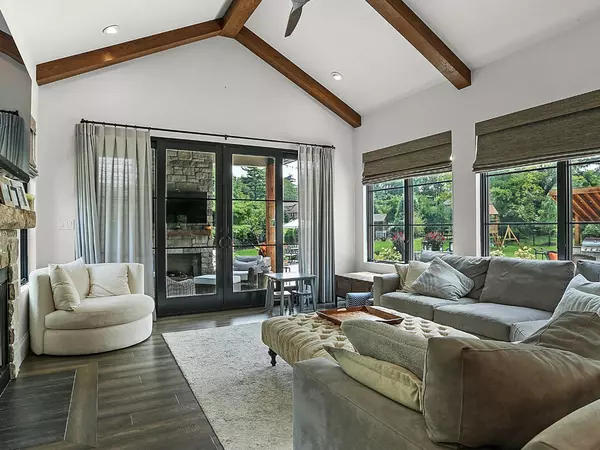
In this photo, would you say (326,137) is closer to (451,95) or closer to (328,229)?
(328,229)

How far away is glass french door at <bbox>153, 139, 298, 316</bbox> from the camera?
546 cm

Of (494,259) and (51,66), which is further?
(51,66)

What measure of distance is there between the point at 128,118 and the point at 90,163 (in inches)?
29.5

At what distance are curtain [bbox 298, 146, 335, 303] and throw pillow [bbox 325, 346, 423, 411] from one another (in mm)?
4647

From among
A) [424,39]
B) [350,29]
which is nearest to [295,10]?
[424,39]

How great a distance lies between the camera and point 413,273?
465 centimetres

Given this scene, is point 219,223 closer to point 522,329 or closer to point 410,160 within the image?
point 410,160

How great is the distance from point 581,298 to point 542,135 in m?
1.88

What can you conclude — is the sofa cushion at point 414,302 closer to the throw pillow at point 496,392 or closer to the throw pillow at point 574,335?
the throw pillow at point 574,335

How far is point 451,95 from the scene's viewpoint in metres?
4.98

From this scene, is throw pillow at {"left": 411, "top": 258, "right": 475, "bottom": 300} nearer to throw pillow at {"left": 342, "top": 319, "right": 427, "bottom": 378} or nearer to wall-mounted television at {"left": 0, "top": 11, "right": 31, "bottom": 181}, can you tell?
throw pillow at {"left": 342, "top": 319, "right": 427, "bottom": 378}

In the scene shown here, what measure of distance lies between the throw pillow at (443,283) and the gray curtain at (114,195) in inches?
123

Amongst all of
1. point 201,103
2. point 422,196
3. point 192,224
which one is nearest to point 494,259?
point 422,196

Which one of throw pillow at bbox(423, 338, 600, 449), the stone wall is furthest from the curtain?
throw pillow at bbox(423, 338, 600, 449)
